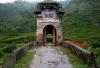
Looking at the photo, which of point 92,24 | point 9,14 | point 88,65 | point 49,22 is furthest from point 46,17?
point 9,14

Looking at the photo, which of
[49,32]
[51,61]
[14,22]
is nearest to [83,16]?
[14,22]

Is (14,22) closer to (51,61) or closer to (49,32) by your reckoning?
(49,32)

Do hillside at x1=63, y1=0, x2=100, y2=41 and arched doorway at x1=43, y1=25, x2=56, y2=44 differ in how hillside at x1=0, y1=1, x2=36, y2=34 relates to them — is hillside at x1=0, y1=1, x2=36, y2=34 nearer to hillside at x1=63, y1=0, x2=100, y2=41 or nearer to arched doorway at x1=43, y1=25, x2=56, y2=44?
hillside at x1=63, y1=0, x2=100, y2=41

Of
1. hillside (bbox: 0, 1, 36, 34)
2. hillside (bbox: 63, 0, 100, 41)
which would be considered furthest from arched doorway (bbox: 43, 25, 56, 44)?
hillside (bbox: 0, 1, 36, 34)

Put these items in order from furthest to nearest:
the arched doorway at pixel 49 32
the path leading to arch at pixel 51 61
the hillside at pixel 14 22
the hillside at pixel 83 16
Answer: the hillside at pixel 14 22 → the hillside at pixel 83 16 → the arched doorway at pixel 49 32 → the path leading to arch at pixel 51 61

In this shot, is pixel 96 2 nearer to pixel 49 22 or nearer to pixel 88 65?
pixel 49 22

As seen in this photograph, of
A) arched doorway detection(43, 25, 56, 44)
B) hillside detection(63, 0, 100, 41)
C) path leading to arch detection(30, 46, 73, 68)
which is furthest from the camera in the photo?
hillside detection(63, 0, 100, 41)

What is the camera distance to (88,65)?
13.9 meters

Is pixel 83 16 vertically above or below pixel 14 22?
above

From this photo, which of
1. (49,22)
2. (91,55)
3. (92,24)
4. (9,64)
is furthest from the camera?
(92,24)

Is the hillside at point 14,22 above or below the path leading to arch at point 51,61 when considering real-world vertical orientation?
above

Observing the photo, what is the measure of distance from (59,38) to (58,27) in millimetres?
1462

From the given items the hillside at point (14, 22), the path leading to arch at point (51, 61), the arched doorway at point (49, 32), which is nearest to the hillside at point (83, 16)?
the hillside at point (14, 22)

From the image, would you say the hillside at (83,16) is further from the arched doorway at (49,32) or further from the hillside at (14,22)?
the arched doorway at (49,32)
